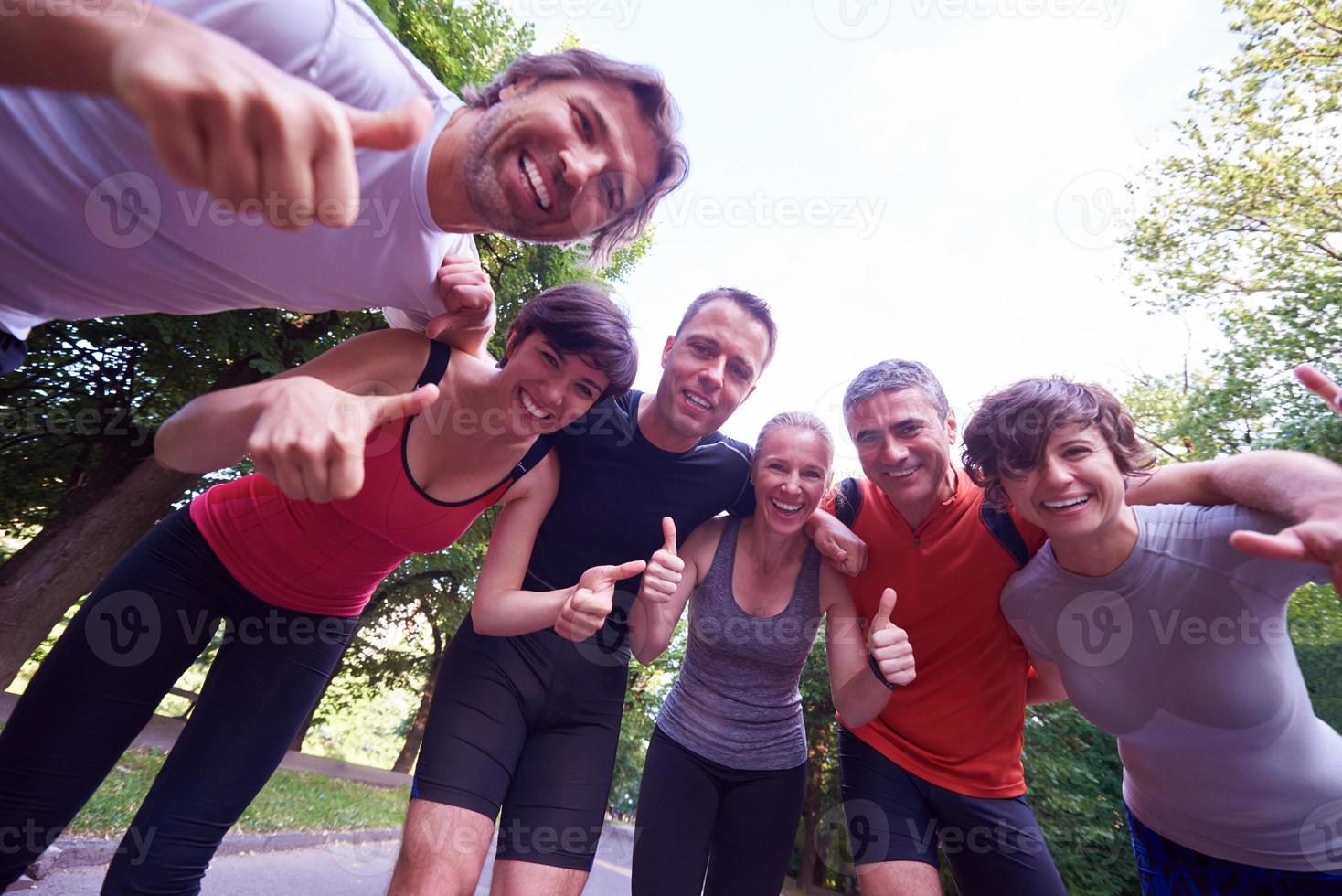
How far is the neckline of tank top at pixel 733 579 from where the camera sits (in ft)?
9.27

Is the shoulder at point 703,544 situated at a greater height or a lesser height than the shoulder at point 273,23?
lesser

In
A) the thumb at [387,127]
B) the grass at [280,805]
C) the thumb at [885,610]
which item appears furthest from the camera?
the grass at [280,805]

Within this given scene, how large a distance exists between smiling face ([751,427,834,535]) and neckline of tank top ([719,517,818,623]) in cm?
18

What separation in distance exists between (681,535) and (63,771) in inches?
81.0

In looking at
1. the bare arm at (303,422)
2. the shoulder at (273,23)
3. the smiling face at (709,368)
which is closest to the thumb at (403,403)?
the bare arm at (303,422)

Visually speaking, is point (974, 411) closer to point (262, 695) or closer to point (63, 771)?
point (262, 695)

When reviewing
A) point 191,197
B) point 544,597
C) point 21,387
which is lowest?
point 544,597

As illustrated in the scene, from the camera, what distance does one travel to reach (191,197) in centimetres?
166

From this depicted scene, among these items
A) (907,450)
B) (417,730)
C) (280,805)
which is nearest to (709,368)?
(907,450)

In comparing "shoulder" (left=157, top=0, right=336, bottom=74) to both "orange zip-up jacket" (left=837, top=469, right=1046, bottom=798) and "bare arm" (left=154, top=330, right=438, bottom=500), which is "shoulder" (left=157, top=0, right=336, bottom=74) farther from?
"orange zip-up jacket" (left=837, top=469, right=1046, bottom=798)

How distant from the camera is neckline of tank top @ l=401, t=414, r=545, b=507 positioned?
2.24 m

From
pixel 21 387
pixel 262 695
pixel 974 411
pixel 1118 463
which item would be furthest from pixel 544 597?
pixel 21 387

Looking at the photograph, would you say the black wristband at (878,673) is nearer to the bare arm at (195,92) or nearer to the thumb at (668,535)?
the thumb at (668,535)

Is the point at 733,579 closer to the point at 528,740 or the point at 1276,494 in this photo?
the point at 528,740
